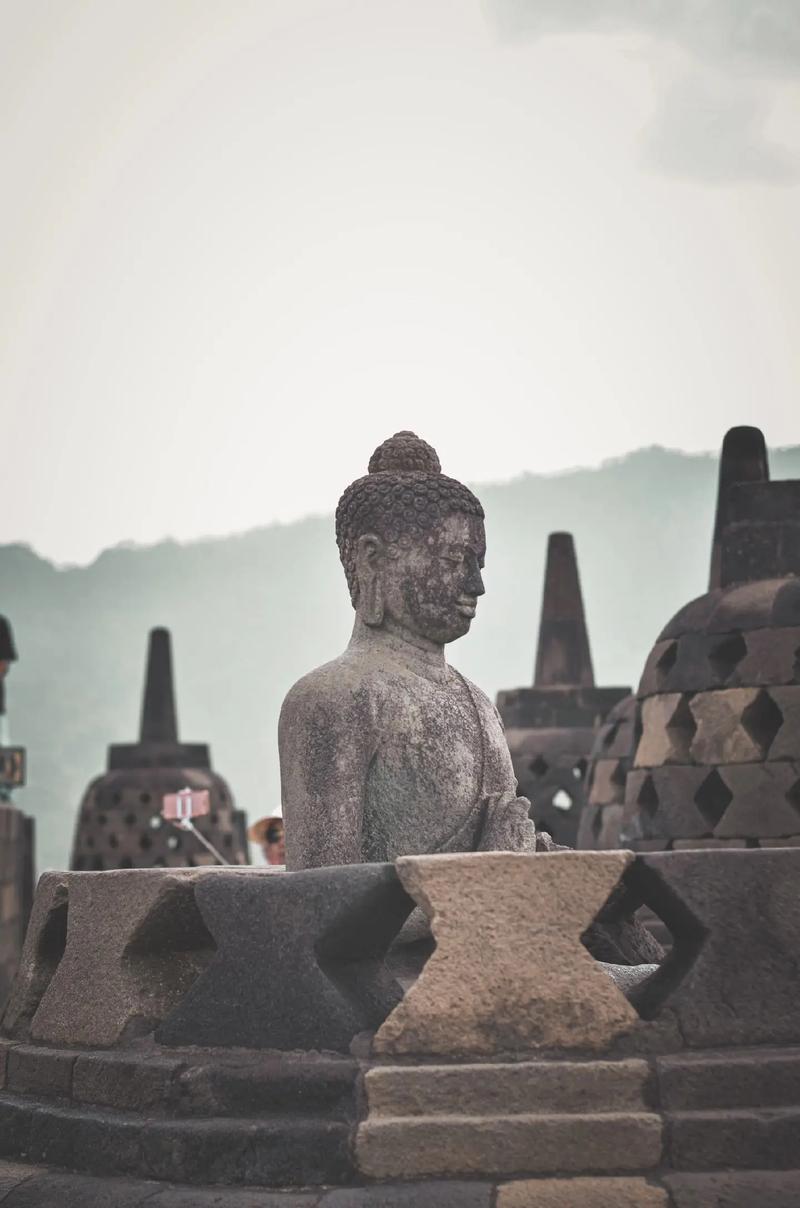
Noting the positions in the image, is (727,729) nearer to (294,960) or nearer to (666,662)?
(666,662)

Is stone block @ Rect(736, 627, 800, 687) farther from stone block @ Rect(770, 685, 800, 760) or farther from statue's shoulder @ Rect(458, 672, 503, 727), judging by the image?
statue's shoulder @ Rect(458, 672, 503, 727)

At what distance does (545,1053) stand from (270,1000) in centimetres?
67

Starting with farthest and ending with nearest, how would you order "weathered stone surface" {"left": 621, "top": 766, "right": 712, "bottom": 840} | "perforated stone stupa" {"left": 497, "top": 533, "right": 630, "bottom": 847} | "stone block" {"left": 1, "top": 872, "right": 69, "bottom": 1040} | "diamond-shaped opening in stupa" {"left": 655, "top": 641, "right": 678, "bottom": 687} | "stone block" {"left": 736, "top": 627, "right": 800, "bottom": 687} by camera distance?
"perforated stone stupa" {"left": 497, "top": 533, "right": 630, "bottom": 847}, "diamond-shaped opening in stupa" {"left": 655, "top": 641, "right": 678, "bottom": 687}, "weathered stone surface" {"left": 621, "top": 766, "right": 712, "bottom": 840}, "stone block" {"left": 736, "top": 627, "right": 800, "bottom": 687}, "stone block" {"left": 1, "top": 872, "right": 69, "bottom": 1040}

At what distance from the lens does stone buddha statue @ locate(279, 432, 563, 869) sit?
13.3 feet

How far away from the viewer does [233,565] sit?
40375 mm

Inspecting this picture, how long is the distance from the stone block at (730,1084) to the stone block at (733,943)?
0.34 feet

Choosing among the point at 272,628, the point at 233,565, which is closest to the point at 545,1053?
the point at 272,628

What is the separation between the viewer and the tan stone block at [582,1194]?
3.07m

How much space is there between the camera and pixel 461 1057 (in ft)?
11.0

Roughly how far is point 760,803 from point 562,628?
6865 millimetres

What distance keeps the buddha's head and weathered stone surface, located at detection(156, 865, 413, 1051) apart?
40.7 inches

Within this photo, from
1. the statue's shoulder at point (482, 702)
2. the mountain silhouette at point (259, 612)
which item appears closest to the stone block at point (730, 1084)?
the statue's shoulder at point (482, 702)

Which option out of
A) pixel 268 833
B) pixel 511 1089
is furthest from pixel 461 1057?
pixel 268 833

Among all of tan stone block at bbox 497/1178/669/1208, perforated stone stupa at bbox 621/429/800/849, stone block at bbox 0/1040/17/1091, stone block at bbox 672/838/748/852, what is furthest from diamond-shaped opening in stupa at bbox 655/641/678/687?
tan stone block at bbox 497/1178/669/1208
